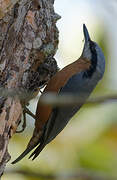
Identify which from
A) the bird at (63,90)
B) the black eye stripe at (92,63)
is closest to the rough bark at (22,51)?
the bird at (63,90)

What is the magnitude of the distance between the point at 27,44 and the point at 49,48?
0.34m

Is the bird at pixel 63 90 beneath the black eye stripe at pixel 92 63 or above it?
beneath

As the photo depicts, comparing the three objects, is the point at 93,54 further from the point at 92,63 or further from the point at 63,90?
the point at 63,90

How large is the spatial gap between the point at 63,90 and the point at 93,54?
0.54 m

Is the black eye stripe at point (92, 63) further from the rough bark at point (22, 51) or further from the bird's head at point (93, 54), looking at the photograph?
the rough bark at point (22, 51)

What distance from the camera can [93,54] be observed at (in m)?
4.33

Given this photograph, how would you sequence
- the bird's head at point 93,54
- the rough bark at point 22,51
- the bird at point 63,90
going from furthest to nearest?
the bird's head at point 93,54, the bird at point 63,90, the rough bark at point 22,51

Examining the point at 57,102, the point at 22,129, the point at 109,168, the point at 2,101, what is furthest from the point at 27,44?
the point at 57,102

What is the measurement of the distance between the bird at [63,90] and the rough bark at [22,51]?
14 centimetres

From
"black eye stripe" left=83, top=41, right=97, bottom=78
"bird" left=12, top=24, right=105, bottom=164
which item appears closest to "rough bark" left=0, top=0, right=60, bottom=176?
"bird" left=12, top=24, right=105, bottom=164


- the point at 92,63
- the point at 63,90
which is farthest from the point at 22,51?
the point at 92,63

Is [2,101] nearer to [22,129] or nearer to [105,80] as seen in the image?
[22,129]

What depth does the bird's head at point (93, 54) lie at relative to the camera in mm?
4195

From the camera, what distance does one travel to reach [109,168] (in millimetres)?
4000
